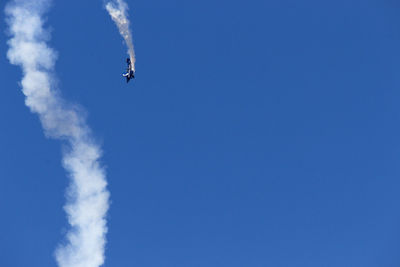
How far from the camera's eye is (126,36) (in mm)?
102812

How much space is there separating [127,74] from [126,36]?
9876mm

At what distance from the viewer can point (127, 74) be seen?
10400 cm

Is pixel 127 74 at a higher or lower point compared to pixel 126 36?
lower
